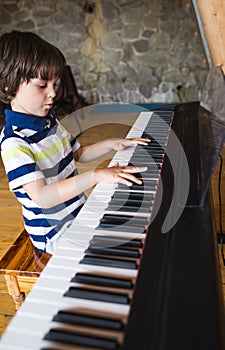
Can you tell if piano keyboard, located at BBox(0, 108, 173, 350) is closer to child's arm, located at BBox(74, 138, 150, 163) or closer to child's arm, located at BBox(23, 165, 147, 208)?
child's arm, located at BBox(23, 165, 147, 208)

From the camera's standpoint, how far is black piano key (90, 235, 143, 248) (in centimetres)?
83

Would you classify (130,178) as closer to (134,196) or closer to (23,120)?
(134,196)

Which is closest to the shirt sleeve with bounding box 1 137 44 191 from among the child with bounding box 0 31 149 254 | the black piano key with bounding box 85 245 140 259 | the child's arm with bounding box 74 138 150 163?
the child with bounding box 0 31 149 254

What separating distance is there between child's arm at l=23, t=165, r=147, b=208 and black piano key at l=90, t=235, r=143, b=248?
28 cm

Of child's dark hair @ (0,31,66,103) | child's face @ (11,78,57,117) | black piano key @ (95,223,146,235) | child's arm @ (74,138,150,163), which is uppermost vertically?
child's dark hair @ (0,31,66,103)

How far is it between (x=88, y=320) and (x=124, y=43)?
17.1ft

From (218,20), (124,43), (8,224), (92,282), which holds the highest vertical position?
(218,20)

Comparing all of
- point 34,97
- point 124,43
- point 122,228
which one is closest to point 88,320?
point 122,228

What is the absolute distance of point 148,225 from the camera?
89 cm

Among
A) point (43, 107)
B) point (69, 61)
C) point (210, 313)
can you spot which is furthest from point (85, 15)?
point (210, 313)

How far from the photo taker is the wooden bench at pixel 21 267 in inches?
48.4

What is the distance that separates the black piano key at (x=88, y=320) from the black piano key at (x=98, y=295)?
4 cm

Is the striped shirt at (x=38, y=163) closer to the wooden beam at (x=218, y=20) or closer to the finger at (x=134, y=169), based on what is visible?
the finger at (x=134, y=169)

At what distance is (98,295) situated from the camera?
0.69 m
